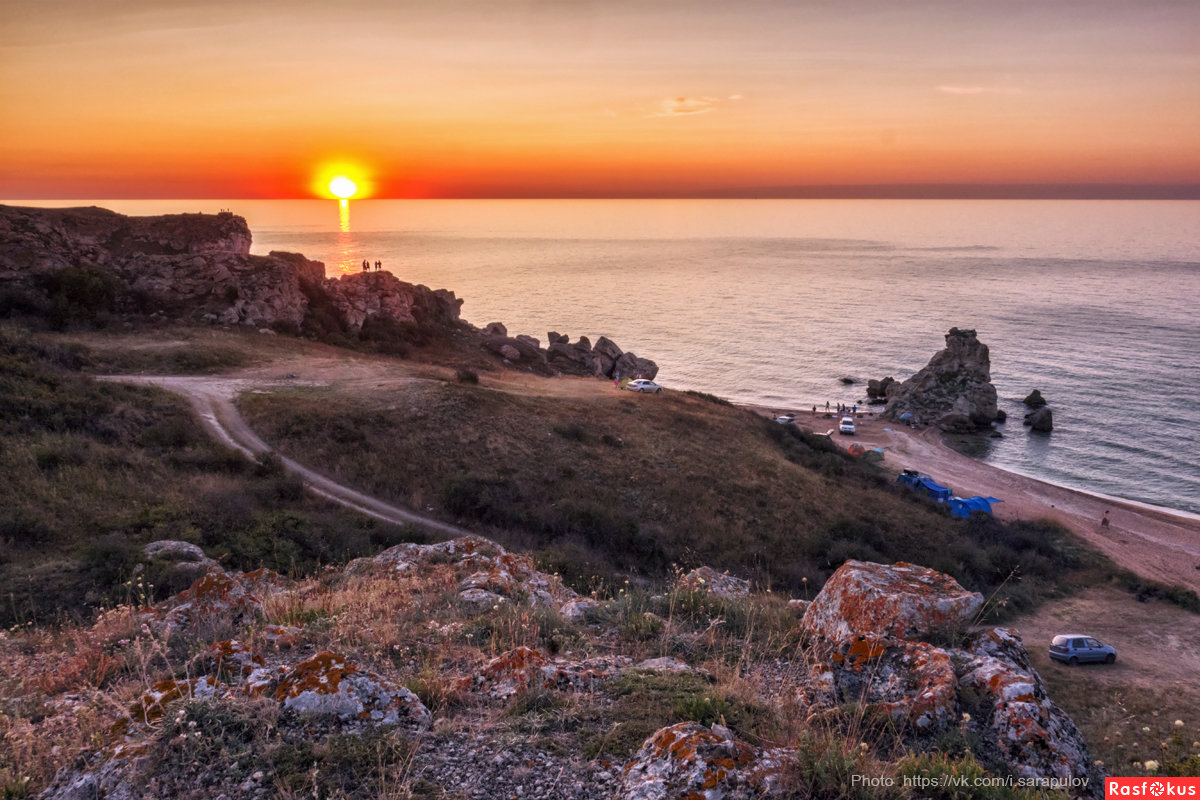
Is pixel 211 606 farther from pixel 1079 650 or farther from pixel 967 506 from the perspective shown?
pixel 967 506

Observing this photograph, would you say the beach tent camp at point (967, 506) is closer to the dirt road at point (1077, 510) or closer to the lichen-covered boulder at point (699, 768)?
the dirt road at point (1077, 510)

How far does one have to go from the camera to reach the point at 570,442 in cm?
3016

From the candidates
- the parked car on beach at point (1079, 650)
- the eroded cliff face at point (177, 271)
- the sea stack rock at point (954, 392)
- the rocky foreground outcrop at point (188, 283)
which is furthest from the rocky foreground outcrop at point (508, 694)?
the sea stack rock at point (954, 392)

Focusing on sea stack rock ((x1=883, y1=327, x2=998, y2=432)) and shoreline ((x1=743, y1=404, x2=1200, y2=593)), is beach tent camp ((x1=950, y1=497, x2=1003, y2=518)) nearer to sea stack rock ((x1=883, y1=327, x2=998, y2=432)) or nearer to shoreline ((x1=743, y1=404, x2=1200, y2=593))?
shoreline ((x1=743, y1=404, x2=1200, y2=593))

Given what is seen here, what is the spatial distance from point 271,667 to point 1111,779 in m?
7.37

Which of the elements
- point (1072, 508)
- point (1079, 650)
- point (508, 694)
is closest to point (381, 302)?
point (1079, 650)

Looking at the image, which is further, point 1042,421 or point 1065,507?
point 1042,421

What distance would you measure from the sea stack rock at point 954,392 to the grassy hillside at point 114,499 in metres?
55.7

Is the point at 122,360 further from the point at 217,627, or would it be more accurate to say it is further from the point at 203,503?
the point at 217,627

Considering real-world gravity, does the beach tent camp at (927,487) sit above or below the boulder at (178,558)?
below

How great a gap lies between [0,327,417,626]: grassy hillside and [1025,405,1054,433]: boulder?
193 ft

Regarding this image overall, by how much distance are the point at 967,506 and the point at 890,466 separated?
1105 cm

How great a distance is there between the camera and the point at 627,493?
A: 2652 centimetres

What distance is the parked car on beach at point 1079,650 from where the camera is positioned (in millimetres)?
18859
